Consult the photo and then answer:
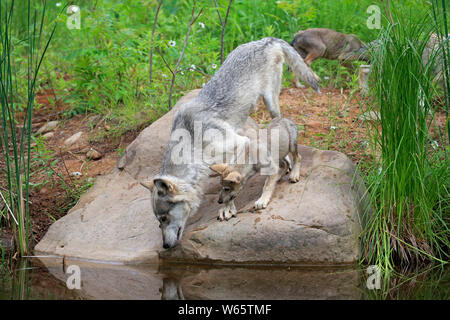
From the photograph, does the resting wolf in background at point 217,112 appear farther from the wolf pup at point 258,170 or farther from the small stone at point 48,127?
the small stone at point 48,127

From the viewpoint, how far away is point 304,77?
6766mm

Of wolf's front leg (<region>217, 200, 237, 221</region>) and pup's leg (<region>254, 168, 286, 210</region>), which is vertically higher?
pup's leg (<region>254, 168, 286, 210</region>)

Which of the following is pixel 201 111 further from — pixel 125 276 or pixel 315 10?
pixel 315 10

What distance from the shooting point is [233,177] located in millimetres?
5047

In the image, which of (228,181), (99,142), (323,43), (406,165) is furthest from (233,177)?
(323,43)

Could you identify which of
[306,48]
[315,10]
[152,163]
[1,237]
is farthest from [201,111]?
[315,10]

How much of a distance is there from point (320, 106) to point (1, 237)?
460 cm

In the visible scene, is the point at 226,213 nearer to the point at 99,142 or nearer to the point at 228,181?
the point at 228,181

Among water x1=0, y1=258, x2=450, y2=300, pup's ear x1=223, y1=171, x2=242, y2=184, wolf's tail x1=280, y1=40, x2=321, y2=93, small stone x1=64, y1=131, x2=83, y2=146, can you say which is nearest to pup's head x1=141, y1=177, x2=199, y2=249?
water x1=0, y1=258, x2=450, y2=300

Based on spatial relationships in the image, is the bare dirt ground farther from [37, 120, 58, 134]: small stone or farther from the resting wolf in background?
the resting wolf in background

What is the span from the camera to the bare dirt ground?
6.76 m

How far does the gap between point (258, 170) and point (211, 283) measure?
1284 mm

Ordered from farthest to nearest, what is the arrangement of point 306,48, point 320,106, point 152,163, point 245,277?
1. point 306,48
2. point 320,106
3. point 152,163
4. point 245,277

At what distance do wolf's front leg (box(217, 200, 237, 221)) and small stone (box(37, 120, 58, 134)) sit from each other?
14.4 ft
